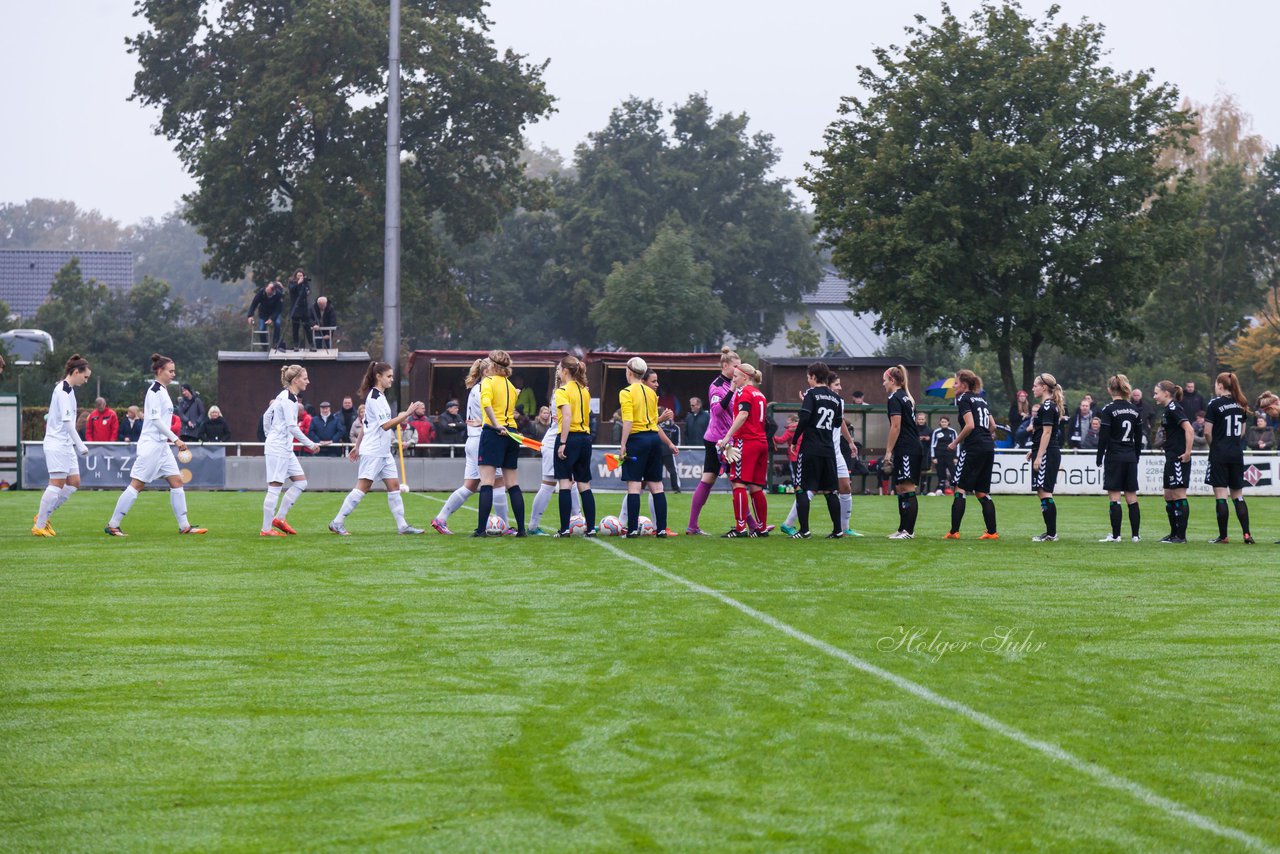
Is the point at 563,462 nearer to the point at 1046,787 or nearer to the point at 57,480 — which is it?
the point at 57,480

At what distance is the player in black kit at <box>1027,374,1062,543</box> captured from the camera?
1741 cm

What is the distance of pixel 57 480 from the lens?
17.4 meters

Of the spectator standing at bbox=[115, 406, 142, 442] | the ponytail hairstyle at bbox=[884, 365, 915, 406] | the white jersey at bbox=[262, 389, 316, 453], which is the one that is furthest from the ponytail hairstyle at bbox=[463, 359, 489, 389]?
the spectator standing at bbox=[115, 406, 142, 442]

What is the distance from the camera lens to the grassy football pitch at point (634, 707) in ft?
17.0

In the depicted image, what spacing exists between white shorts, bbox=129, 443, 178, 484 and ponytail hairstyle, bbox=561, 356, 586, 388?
14.9 ft

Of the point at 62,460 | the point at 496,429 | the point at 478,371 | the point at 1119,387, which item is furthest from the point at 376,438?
the point at 1119,387

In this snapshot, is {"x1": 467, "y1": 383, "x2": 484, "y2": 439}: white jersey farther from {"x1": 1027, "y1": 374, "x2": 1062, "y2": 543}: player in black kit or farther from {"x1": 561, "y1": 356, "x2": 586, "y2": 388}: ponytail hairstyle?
{"x1": 1027, "y1": 374, "x2": 1062, "y2": 543}: player in black kit

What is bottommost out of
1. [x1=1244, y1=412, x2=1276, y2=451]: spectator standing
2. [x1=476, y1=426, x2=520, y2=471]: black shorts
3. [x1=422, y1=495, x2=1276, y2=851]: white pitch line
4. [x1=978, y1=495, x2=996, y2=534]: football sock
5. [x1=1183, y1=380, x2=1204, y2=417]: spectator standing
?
[x1=422, y1=495, x2=1276, y2=851]: white pitch line

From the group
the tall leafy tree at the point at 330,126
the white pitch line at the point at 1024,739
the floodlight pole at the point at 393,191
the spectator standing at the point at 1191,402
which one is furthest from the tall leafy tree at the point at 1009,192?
the white pitch line at the point at 1024,739

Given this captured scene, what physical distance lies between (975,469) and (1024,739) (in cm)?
1118

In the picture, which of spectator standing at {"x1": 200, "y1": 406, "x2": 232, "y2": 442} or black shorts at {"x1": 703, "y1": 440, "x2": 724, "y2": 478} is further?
spectator standing at {"x1": 200, "y1": 406, "x2": 232, "y2": 442}

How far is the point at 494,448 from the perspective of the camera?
16391mm

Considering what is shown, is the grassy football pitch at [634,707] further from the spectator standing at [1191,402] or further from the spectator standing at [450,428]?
the spectator standing at [1191,402]

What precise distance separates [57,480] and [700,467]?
653 inches
